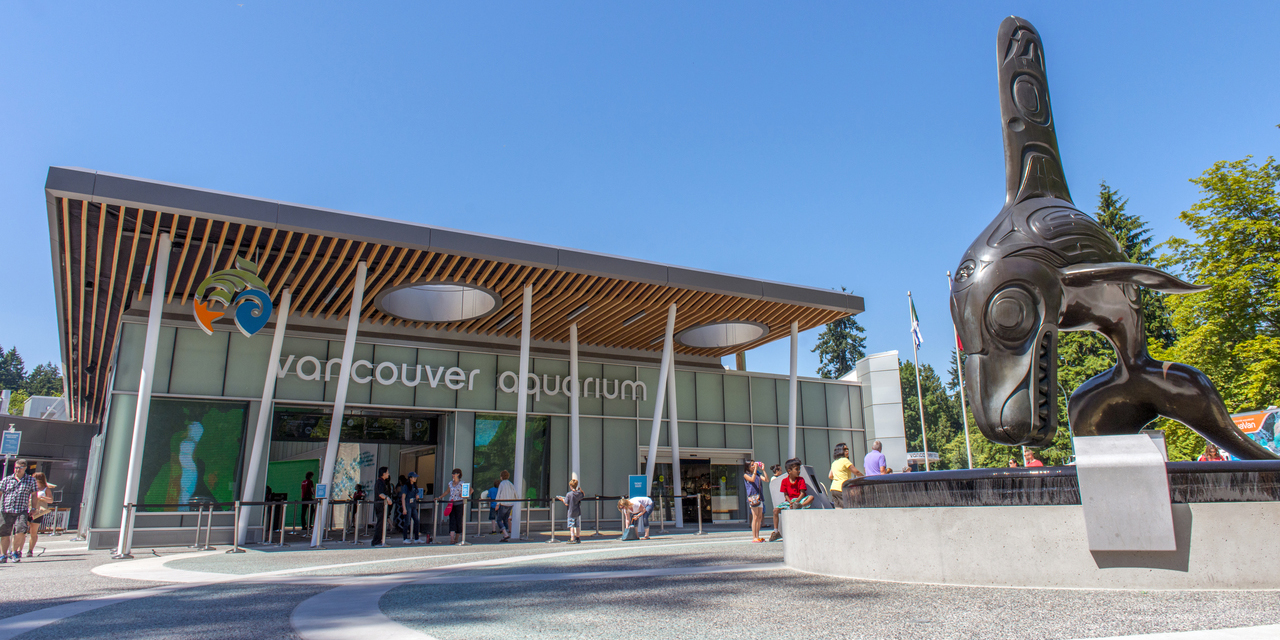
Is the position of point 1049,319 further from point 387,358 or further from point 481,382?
point 387,358

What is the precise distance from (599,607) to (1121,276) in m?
5.57

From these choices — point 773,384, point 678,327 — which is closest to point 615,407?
point 678,327

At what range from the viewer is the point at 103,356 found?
2492cm

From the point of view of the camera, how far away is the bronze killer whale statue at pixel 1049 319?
667 centimetres

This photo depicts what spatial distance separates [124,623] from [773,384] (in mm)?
23640

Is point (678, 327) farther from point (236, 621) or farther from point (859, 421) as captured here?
point (236, 621)

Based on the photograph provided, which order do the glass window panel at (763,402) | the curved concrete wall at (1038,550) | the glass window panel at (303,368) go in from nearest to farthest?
the curved concrete wall at (1038,550)
the glass window panel at (303,368)
the glass window panel at (763,402)

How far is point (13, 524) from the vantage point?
12156mm

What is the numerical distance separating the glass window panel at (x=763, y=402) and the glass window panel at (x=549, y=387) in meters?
7.25

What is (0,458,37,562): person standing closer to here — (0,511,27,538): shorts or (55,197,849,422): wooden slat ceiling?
(0,511,27,538): shorts

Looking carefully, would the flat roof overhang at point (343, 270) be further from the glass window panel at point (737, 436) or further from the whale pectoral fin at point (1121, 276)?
the whale pectoral fin at point (1121, 276)

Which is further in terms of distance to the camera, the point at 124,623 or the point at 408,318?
the point at 408,318

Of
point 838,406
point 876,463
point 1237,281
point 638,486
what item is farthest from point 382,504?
point 1237,281

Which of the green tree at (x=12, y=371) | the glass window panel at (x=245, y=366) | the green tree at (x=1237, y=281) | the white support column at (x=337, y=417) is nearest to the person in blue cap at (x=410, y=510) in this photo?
the white support column at (x=337, y=417)
